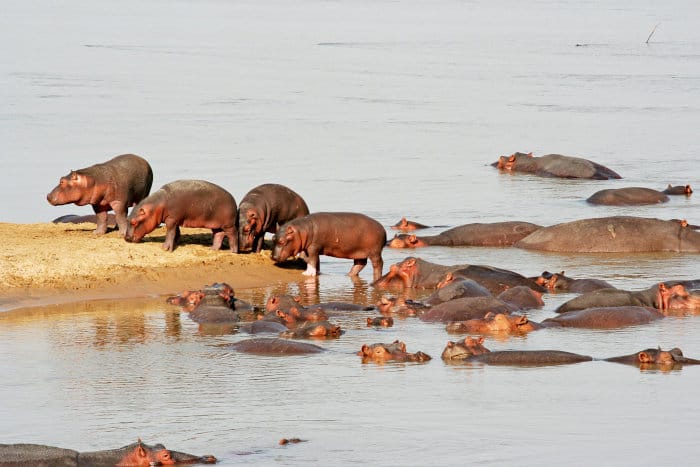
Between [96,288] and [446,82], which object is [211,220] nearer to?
[96,288]

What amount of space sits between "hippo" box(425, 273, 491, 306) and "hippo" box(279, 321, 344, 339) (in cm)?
157

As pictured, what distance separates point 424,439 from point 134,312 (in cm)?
494

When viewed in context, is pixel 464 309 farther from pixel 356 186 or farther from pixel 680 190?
pixel 680 190

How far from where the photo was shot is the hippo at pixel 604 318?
40.7 ft

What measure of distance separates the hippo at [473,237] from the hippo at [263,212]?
1759mm

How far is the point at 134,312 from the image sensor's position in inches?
523

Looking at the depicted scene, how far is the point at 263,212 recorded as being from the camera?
50.9ft

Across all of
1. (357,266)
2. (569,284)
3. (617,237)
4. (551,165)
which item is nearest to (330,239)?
(357,266)

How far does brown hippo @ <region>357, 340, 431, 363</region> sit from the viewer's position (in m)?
11.1

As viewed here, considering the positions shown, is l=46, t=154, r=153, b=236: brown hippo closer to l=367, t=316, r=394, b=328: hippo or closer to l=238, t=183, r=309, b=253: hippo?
l=238, t=183, r=309, b=253: hippo

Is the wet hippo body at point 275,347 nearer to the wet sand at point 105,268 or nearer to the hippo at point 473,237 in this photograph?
the wet sand at point 105,268

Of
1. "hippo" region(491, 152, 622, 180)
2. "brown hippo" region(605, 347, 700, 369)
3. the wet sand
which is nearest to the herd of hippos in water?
"brown hippo" region(605, 347, 700, 369)

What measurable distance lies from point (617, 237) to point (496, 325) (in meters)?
5.28

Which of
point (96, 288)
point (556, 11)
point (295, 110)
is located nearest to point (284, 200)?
point (96, 288)
